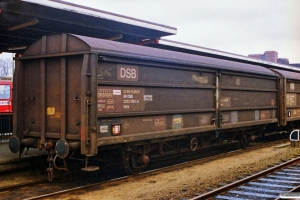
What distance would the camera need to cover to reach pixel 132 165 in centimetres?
846

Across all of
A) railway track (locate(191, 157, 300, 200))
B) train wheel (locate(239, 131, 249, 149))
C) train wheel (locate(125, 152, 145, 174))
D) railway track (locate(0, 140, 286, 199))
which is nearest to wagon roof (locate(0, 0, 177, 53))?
train wheel (locate(125, 152, 145, 174))

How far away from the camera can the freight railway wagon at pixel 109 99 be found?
7000mm

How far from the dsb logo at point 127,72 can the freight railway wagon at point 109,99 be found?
2 centimetres

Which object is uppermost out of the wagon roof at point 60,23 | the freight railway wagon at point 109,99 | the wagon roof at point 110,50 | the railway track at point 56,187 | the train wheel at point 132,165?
the wagon roof at point 60,23

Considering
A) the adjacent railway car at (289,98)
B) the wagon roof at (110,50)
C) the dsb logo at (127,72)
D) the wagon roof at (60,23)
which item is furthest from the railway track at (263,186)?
the adjacent railway car at (289,98)

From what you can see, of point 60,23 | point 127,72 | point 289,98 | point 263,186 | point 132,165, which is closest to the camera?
point 263,186

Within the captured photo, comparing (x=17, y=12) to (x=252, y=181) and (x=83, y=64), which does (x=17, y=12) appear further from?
(x=252, y=181)

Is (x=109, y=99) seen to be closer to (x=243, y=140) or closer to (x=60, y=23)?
(x=60, y=23)

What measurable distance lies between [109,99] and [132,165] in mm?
1984

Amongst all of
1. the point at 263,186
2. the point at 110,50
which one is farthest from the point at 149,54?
the point at 263,186

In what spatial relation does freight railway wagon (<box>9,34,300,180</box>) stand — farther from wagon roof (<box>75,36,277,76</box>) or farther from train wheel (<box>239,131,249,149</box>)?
train wheel (<box>239,131,249,149</box>)

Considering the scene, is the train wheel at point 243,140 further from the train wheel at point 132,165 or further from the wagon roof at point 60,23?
the train wheel at point 132,165

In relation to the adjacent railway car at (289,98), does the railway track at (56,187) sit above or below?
below

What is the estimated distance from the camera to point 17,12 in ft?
26.9
